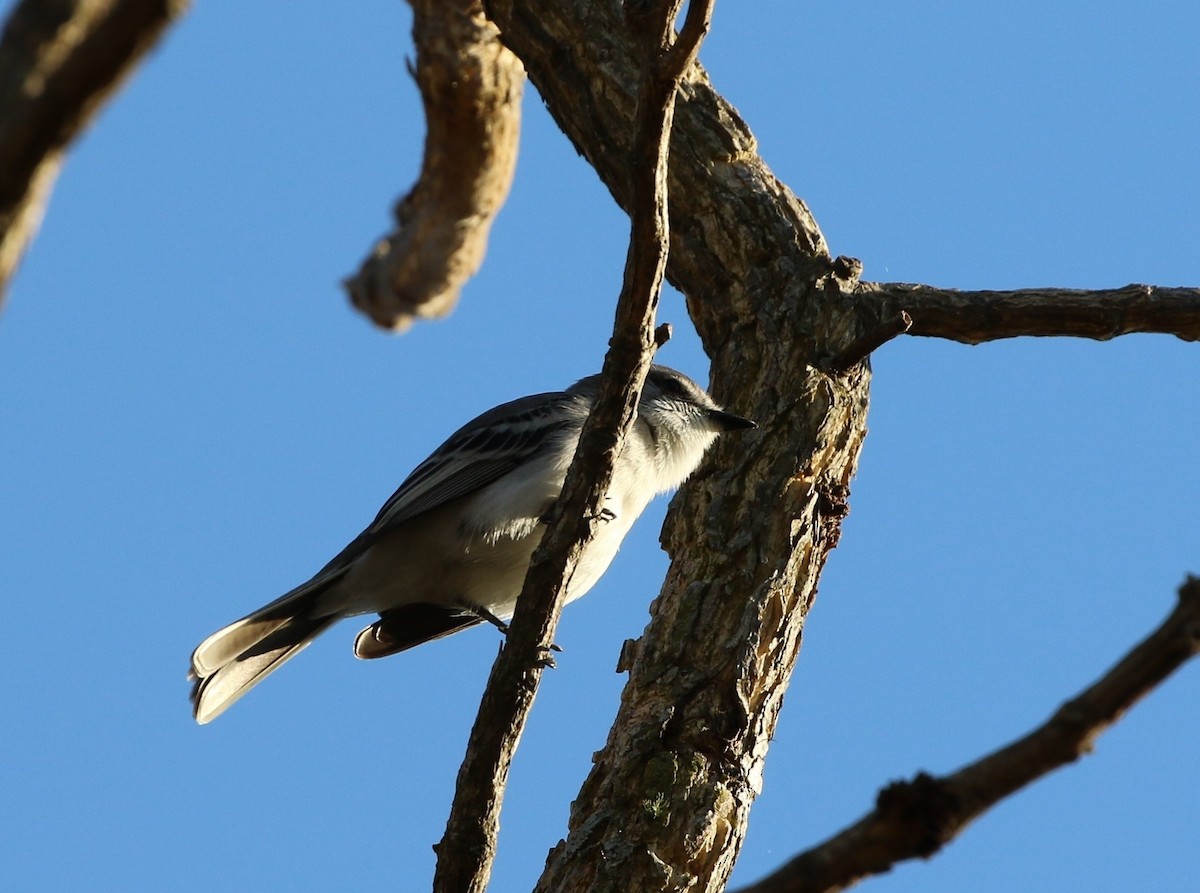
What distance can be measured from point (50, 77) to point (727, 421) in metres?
5.52

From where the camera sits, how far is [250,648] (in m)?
7.28

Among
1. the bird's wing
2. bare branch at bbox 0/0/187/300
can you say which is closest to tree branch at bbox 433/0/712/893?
the bird's wing

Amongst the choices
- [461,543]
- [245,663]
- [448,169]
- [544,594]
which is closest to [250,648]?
[245,663]

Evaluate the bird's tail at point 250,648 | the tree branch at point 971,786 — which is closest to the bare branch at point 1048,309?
the bird's tail at point 250,648

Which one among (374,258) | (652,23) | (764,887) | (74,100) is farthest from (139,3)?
(374,258)

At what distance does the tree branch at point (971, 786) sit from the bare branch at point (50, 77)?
1357 millimetres

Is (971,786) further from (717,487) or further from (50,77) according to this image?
(717,487)

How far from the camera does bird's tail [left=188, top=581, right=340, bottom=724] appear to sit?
276 inches

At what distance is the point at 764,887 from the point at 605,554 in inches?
217

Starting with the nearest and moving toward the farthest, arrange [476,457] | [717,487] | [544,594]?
[544,594], [717,487], [476,457]

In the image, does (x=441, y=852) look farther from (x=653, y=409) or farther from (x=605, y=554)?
(x=653, y=409)

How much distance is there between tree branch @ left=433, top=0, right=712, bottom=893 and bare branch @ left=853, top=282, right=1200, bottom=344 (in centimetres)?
272

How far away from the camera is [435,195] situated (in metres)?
9.10

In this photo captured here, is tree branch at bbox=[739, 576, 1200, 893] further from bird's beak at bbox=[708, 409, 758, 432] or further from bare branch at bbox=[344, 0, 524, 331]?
bare branch at bbox=[344, 0, 524, 331]
